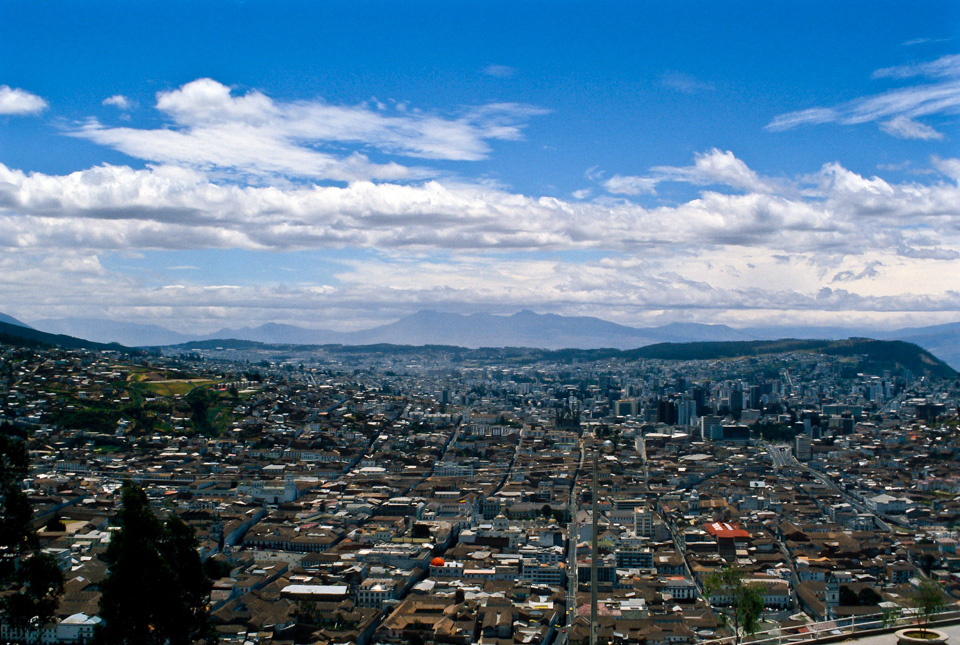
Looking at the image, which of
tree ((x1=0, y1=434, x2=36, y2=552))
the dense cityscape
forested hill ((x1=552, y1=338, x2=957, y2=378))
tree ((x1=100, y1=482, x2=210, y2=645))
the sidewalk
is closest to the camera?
the sidewalk

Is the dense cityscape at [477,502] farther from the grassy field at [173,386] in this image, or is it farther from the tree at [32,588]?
the tree at [32,588]

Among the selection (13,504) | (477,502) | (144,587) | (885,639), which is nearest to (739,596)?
(885,639)

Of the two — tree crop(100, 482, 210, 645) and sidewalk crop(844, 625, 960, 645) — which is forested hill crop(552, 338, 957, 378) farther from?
sidewalk crop(844, 625, 960, 645)

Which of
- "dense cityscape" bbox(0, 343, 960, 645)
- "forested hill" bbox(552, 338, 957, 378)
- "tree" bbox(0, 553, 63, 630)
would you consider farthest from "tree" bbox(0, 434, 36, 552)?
"forested hill" bbox(552, 338, 957, 378)

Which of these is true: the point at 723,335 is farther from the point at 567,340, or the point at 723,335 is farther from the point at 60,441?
the point at 60,441

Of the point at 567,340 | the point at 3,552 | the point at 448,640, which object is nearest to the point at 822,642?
the point at 3,552

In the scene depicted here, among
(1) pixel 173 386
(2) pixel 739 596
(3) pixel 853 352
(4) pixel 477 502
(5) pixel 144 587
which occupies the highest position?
(3) pixel 853 352

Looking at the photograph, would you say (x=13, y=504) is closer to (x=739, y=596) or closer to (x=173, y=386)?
(x=739, y=596)
